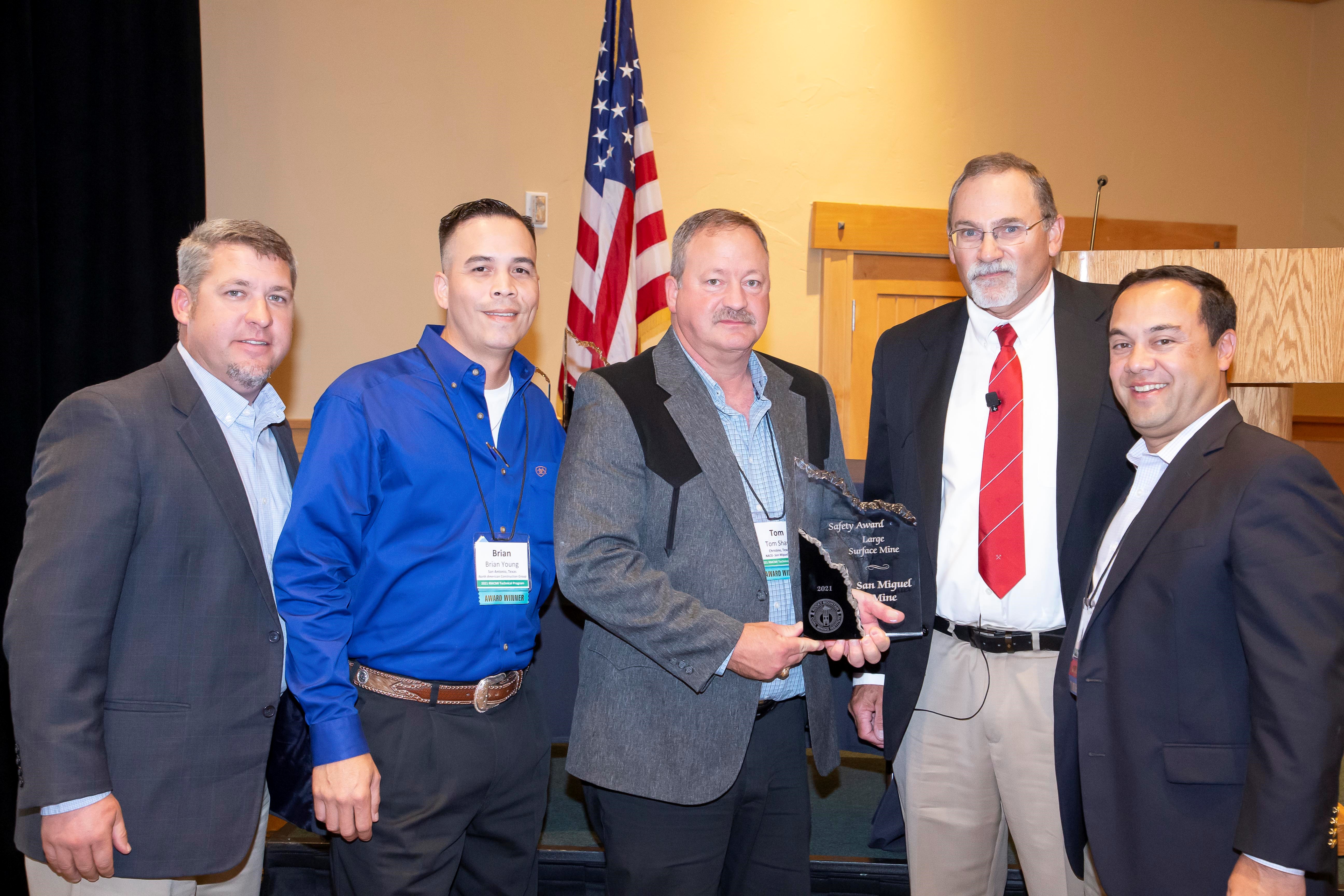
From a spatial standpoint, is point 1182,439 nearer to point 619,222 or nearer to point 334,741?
point 334,741

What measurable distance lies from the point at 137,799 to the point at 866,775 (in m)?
2.59

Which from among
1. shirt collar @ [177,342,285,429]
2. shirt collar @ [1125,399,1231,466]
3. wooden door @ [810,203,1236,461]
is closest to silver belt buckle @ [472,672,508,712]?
shirt collar @ [177,342,285,429]

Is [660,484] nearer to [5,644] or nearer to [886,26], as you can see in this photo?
[5,644]

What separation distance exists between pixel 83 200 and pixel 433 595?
285 centimetres

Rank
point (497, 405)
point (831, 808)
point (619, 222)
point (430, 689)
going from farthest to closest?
point (619, 222) → point (831, 808) → point (497, 405) → point (430, 689)

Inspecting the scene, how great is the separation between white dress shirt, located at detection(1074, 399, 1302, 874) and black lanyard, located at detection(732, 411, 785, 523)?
653mm

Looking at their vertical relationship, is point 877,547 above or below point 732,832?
above

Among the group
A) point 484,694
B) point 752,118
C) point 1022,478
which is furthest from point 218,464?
point 752,118

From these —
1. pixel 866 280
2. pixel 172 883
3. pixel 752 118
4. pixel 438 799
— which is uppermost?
pixel 752 118

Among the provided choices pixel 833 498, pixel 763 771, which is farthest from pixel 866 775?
pixel 833 498

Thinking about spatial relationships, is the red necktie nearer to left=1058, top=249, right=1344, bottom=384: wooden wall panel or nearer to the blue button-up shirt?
left=1058, top=249, right=1344, bottom=384: wooden wall panel

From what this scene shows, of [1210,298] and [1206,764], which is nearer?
[1206,764]

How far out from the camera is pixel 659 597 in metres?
1.76

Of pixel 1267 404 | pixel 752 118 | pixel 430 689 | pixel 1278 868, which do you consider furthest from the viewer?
pixel 752 118
